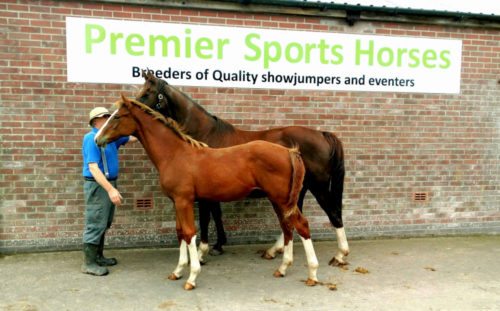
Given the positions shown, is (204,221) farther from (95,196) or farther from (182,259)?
(95,196)

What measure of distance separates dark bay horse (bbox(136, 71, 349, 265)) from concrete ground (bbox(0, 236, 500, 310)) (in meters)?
0.51

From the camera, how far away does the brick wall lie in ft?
18.9

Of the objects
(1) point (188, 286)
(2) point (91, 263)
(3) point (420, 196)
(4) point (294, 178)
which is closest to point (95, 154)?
(2) point (91, 263)

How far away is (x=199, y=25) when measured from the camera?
616cm

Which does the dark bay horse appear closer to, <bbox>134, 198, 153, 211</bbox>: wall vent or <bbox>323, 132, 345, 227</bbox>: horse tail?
<bbox>323, 132, 345, 227</bbox>: horse tail

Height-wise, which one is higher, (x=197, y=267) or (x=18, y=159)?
(x=18, y=159)

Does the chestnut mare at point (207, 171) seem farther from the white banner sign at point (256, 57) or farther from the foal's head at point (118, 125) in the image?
the white banner sign at point (256, 57)

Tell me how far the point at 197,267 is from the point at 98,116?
6.92ft

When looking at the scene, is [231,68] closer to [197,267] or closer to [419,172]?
[197,267]

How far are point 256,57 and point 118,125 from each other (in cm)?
245

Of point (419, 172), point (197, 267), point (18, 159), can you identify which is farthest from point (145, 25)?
point (419, 172)

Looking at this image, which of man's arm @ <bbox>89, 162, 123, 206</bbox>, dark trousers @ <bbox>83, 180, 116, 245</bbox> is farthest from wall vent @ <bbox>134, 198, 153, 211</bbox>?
man's arm @ <bbox>89, 162, 123, 206</bbox>

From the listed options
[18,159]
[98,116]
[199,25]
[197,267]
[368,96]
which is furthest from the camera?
[368,96]

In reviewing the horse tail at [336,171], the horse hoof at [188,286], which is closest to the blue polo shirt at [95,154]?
the horse hoof at [188,286]
